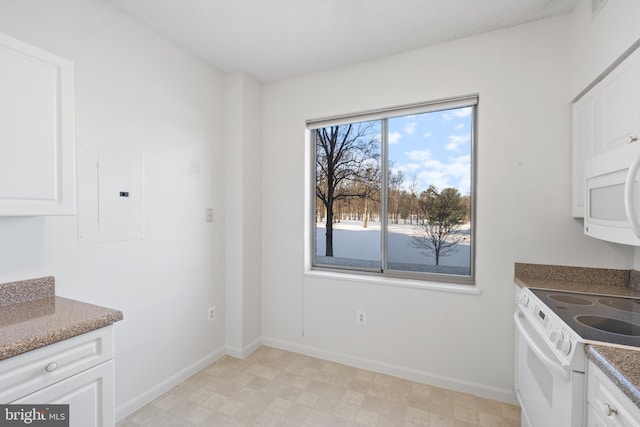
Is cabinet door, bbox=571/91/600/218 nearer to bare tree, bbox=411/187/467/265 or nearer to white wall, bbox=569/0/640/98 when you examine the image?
white wall, bbox=569/0/640/98

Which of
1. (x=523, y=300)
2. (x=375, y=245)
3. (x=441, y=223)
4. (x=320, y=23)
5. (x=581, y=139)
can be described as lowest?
(x=523, y=300)

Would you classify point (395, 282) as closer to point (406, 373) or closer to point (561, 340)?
point (406, 373)

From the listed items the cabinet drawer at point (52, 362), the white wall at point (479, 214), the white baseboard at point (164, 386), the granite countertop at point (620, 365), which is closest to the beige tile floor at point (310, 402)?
the white baseboard at point (164, 386)

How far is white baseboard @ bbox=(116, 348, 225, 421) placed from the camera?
1.89 m

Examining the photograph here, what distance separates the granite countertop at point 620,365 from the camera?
0.79 metres

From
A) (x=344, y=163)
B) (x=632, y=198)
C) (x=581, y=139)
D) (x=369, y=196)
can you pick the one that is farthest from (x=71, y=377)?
(x=581, y=139)

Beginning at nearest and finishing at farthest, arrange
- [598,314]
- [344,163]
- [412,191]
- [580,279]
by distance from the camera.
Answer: [598,314] < [580,279] < [412,191] < [344,163]

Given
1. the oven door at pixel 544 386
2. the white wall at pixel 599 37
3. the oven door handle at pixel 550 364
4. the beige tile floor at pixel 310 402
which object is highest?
the white wall at pixel 599 37

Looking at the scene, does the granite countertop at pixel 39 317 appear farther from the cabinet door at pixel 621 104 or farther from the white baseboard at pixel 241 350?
the cabinet door at pixel 621 104

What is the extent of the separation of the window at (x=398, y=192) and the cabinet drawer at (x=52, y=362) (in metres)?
1.91

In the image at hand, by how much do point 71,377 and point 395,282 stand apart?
6.77ft

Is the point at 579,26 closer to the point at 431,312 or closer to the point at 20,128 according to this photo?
the point at 431,312

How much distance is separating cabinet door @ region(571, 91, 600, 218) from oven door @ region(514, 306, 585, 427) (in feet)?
2.68

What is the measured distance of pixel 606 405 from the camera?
911 mm
